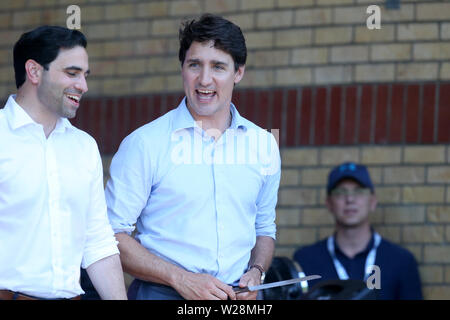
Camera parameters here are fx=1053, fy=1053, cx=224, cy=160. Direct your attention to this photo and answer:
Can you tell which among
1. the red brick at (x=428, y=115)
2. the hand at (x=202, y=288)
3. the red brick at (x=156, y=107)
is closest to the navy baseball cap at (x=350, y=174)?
the red brick at (x=428, y=115)

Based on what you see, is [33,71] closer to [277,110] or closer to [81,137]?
[81,137]

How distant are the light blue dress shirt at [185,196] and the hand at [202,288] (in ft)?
0.31

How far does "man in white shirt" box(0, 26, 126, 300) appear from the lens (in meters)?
3.88

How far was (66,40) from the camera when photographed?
4078 mm

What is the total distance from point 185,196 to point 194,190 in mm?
47

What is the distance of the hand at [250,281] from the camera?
14.3 feet

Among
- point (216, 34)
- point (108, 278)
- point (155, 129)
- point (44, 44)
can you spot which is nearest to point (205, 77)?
point (216, 34)

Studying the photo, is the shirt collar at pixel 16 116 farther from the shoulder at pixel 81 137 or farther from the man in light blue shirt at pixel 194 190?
the man in light blue shirt at pixel 194 190

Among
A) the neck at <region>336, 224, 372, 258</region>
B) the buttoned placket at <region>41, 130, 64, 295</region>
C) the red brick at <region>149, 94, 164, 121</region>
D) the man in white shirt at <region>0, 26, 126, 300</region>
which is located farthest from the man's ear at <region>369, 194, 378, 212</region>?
the buttoned placket at <region>41, 130, 64, 295</region>

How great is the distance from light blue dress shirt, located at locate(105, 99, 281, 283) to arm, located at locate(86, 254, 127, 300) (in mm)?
260

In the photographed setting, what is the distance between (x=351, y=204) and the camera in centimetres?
617

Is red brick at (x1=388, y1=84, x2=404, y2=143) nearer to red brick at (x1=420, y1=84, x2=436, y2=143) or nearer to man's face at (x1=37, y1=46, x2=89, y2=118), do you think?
red brick at (x1=420, y1=84, x2=436, y2=143)
